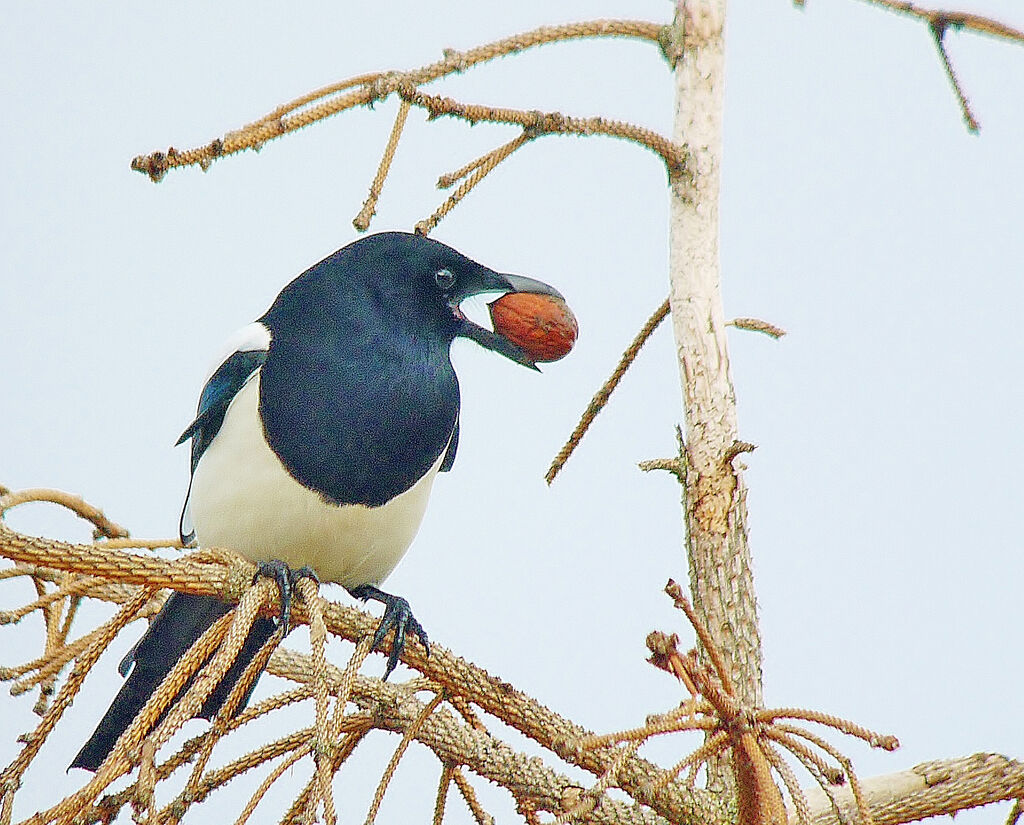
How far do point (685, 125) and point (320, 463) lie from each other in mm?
466

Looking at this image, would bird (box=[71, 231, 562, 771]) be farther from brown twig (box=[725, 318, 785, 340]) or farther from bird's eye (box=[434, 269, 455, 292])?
brown twig (box=[725, 318, 785, 340])

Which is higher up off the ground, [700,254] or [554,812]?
[700,254]

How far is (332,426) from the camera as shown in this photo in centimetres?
128

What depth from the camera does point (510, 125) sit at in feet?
3.41

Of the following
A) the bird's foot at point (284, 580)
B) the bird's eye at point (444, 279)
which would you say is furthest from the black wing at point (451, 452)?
the bird's foot at point (284, 580)

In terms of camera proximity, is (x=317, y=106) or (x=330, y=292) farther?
(x=330, y=292)

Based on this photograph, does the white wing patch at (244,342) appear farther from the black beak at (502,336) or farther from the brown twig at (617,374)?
the brown twig at (617,374)

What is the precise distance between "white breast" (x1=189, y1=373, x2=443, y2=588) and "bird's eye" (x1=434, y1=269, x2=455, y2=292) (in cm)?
19

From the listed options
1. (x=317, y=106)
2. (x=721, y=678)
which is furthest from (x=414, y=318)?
(x=721, y=678)

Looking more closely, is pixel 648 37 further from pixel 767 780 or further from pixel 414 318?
pixel 767 780

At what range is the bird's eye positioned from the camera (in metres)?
1.39

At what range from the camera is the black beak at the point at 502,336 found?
1371 millimetres

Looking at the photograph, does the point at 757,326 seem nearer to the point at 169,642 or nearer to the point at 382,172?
the point at 382,172

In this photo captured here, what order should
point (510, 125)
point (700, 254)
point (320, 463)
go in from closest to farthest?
point (510, 125) → point (700, 254) → point (320, 463)
